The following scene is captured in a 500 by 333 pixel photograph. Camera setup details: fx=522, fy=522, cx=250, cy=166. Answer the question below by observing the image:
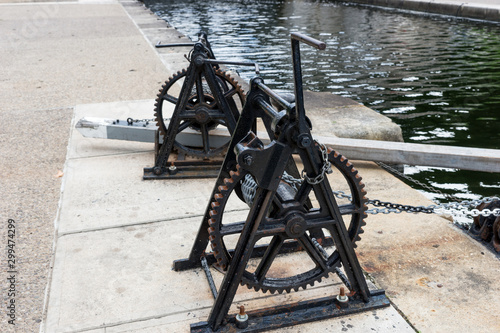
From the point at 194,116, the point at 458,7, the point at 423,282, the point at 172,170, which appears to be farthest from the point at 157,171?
the point at 458,7

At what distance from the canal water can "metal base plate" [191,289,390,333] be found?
10.6ft

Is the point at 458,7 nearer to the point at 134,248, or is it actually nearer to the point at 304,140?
the point at 134,248

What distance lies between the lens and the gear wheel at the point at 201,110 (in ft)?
17.4

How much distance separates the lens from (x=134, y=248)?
160 inches

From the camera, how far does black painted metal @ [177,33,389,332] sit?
2900 mm

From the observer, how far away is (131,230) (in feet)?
14.3

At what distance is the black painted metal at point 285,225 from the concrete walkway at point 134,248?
6.3 inches

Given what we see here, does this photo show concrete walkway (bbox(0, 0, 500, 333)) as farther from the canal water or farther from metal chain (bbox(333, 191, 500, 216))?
the canal water

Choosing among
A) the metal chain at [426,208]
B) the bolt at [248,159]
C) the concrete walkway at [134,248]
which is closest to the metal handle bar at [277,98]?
the bolt at [248,159]

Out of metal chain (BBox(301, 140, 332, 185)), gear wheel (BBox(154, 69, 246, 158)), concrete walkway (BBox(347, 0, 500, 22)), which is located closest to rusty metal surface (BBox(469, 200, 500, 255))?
metal chain (BBox(301, 140, 332, 185))

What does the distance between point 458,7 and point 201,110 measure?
52.5ft

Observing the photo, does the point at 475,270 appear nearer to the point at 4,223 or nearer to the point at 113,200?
the point at 113,200

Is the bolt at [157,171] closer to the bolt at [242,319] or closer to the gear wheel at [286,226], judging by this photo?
the gear wheel at [286,226]

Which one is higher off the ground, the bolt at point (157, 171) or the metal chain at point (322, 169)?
the metal chain at point (322, 169)
